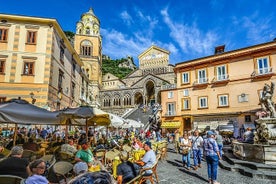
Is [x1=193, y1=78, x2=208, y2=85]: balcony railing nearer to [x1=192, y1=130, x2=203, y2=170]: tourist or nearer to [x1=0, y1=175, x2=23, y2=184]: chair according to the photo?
[x1=192, y1=130, x2=203, y2=170]: tourist

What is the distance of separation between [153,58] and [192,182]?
6164cm

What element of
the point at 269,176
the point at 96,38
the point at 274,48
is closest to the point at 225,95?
the point at 274,48

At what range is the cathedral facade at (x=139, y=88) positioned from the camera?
2048 inches

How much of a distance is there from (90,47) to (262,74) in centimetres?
3962

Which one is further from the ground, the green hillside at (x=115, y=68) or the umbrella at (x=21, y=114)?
the green hillside at (x=115, y=68)

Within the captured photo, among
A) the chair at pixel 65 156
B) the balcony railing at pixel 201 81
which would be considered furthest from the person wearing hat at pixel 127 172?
the balcony railing at pixel 201 81

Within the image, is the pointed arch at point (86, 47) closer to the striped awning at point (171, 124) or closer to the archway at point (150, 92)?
the archway at point (150, 92)

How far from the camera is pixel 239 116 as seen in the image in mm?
23578

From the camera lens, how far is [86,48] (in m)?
51.1

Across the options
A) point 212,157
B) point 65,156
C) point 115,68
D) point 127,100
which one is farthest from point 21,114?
point 115,68

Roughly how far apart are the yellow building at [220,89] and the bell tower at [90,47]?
25451 millimetres

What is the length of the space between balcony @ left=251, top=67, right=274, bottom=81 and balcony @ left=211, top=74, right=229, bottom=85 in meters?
2.80

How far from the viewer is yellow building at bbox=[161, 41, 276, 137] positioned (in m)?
23.1

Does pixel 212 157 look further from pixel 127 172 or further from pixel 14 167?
pixel 14 167
